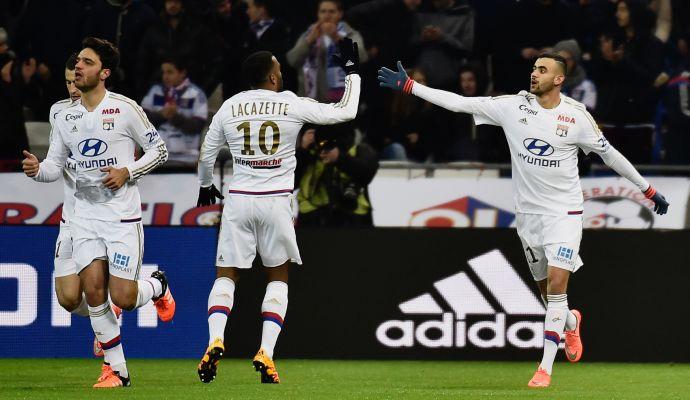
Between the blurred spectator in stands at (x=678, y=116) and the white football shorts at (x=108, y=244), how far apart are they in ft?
23.7

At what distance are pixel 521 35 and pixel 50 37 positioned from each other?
16.9ft

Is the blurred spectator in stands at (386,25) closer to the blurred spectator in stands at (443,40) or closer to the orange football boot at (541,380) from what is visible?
the blurred spectator in stands at (443,40)

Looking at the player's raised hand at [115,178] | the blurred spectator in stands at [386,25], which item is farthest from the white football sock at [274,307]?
the blurred spectator in stands at [386,25]

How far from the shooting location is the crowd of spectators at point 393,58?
1488 centimetres

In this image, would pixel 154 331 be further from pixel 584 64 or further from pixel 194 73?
pixel 584 64

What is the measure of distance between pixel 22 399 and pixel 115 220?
139 centimetres

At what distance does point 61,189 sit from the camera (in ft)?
45.1

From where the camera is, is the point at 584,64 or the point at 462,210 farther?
the point at 584,64

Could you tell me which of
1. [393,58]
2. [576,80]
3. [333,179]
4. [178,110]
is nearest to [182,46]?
[178,110]

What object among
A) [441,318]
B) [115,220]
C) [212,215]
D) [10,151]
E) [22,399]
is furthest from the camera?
[10,151]

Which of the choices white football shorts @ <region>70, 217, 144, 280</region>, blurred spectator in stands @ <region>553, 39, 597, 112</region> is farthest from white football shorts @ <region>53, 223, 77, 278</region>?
blurred spectator in stands @ <region>553, 39, 597, 112</region>

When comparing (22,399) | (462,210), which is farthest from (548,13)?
(22,399)

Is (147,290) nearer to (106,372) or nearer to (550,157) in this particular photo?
(106,372)

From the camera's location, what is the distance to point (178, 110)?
1466 cm
